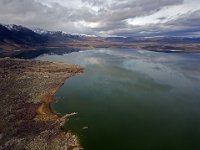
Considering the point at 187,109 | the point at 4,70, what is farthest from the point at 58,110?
the point at 4,70

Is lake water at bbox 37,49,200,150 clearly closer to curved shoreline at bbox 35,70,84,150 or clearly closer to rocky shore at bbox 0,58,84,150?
curved shoreline at bbox 35,70,84,150

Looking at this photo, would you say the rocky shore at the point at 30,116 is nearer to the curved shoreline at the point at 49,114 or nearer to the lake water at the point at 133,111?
the curved shoreline at the point at 49,114

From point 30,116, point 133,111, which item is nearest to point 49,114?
point 30,116

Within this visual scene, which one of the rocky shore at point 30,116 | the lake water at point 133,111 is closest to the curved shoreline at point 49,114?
the rocky shore at point 30,116

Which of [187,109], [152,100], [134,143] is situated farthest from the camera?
[152,100]

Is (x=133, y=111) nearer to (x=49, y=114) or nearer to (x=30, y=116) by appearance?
(x=49, y=114)

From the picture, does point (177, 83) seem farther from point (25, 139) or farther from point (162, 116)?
point (25, 139)
